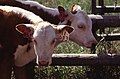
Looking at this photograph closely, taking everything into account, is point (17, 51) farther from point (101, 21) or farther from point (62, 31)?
point (101, 21)

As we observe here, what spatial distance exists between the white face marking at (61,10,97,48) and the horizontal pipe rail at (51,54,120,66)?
0.22 m

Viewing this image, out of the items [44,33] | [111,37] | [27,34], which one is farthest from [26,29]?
[111,37]

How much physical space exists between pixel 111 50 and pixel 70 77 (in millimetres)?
818

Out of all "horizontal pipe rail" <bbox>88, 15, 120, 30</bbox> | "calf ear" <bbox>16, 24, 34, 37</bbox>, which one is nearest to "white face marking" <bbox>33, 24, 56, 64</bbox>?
"calf ear" <bbox>16, 24, 34, 37</bbox>

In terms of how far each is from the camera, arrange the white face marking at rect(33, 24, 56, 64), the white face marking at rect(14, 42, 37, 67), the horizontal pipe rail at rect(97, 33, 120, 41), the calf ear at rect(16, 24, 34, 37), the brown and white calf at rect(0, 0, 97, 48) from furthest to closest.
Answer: the horizontal pipe rail at rect(97, 33, 120, 41) < the brown and white calf at rect(0, 0, 97, 48) < the white face marking at rect(14, 42, 37, 67) < the calf ear at rect(16, 24, 34, 37) < the white face marking at rect(33, 24, 56, 64)

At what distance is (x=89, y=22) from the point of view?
713cm

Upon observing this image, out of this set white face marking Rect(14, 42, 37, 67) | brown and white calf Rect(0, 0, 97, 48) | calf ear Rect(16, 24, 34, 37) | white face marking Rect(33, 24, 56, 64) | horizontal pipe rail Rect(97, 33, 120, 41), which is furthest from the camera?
horizontal pipe rail Rect(97, 33, 120, 41)

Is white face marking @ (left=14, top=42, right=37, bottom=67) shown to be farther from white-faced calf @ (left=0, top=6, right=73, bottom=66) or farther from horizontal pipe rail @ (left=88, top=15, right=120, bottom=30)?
horizontal pipe rail @ (left=88, top=15, right=120, bottom=30)

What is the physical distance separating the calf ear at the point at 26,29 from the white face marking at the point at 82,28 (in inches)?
49.5

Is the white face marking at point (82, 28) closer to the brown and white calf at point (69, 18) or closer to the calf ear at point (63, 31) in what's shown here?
the brown and white calf at point (69, 18)

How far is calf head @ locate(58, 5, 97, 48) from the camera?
279 inches

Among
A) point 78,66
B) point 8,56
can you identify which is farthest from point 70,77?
point 8,56

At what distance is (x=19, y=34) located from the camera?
6520mm

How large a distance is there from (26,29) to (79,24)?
1.38 m
